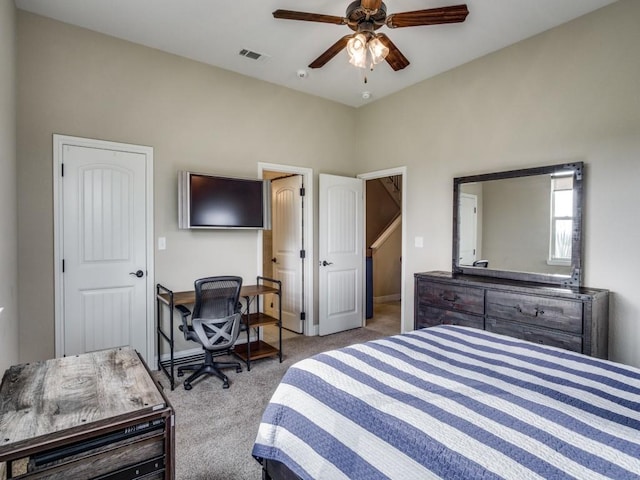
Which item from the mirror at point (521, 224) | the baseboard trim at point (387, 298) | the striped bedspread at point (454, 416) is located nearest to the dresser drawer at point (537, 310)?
the mirror at point (521, 224)

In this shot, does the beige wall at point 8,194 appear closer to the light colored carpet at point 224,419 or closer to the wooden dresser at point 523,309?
the light colored carpet at point 224,419

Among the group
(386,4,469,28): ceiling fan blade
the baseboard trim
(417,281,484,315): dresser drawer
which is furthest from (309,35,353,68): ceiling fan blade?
the baseboard trim

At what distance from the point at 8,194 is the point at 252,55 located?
7.91 ft

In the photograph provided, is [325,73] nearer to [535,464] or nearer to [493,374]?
[493,374]

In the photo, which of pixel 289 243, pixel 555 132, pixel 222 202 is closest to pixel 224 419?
pixel 222 202

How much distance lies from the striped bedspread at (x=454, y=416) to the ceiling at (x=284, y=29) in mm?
2602

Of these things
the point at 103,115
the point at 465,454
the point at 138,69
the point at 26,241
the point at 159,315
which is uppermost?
the point at 138,69

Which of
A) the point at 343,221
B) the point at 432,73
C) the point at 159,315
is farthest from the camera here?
the point at 343,221

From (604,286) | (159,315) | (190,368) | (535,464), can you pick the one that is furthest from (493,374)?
(159,315)

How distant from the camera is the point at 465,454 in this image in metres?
0.94

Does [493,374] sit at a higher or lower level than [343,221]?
lower

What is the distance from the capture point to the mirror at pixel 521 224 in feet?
9.52

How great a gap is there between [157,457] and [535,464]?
1.19 m

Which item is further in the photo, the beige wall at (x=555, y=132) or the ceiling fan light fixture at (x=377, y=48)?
the beige wall at (x=555, y=132)
